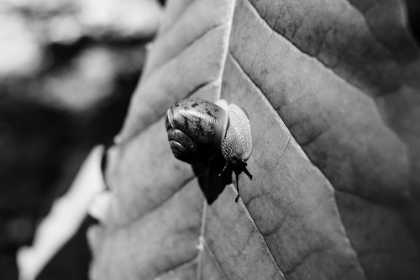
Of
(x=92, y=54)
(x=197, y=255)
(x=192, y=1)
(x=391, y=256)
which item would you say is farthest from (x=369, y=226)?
(x=92, y=54)

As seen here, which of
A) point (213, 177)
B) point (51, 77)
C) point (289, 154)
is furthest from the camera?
point (51, 77)

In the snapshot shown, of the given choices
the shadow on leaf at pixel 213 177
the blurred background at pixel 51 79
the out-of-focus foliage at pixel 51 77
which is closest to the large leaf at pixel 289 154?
the shadow on leaf at pixel 213 177

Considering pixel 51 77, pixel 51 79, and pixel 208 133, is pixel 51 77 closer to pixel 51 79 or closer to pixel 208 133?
pixel 51 79

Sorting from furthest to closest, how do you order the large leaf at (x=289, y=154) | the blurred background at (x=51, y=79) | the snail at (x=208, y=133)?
the blurred background at (x=51, y=79), the snail at (x=208, y=133), the large leaf at (x=289, y=154)

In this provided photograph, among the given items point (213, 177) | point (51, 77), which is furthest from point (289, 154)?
point (51, 77)

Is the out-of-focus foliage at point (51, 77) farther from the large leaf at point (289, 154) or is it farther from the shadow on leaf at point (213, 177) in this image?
the shadow on leaf at point (213, 177)

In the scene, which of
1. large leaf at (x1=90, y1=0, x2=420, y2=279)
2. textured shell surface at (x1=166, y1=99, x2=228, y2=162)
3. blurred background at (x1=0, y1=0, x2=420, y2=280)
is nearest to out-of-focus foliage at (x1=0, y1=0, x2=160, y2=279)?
blurred background at (x1=0, y1=0, x2=420, y2=280)
